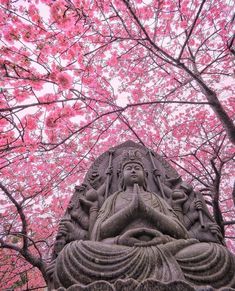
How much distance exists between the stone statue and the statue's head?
0.07 ft

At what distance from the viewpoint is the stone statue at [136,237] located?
2.78m

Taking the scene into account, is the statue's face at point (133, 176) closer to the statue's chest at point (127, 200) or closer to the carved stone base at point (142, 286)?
the statue's chest at point (127, 200)

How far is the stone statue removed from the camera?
9.13 feet

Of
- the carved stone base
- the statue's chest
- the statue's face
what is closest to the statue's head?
the statue's face

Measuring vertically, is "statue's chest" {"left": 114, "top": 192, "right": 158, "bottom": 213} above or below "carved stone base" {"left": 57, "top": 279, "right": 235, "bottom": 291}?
above

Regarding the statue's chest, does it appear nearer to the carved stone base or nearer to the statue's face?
the statue's face

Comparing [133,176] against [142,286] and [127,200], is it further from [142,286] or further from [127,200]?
[142,286]

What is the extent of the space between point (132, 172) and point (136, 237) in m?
1.90

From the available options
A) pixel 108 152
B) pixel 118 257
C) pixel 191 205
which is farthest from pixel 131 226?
pixel 108 152

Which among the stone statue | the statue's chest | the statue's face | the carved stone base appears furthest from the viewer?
the statue's face

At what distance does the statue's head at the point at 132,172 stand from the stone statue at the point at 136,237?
0.02 meters

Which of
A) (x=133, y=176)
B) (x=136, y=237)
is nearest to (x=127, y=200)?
(x=133, y=176)

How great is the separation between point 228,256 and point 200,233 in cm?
117

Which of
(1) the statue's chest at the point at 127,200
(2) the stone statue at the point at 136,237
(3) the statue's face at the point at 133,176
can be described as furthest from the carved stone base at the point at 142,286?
(3) the statue's face at the point at 133,176
